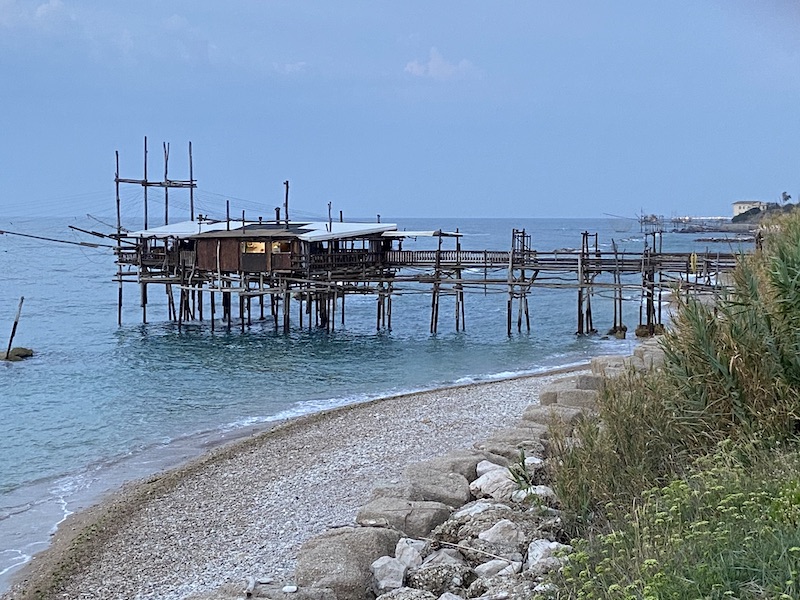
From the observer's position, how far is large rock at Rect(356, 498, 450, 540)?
808cm

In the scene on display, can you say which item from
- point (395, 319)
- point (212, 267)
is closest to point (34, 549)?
point (212, 267)

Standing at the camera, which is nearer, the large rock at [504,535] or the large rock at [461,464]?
the large rock at [504,535]

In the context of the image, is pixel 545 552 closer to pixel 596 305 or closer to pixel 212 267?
pixel 212 267

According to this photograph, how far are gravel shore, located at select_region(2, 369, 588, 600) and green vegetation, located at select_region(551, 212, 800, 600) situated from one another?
10.0ft

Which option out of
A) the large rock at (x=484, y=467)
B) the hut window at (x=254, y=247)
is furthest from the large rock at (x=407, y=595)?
the hut window at (x=254, y=247)

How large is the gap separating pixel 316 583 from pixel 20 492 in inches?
393

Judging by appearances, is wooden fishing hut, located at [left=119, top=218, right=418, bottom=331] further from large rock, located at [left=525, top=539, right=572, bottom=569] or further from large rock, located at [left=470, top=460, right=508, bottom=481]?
large rock, located at [left=525, top=539, right=572, bottom=569]

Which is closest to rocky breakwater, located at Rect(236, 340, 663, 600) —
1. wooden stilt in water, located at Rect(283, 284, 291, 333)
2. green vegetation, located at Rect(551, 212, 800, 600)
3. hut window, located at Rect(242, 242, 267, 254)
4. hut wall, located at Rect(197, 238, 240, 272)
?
green vegetation, located at Rect(551, 212, 800, 600)

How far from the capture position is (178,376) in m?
26.8

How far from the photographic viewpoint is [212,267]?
1430 inches

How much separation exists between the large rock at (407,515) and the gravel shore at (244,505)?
3.29 ft

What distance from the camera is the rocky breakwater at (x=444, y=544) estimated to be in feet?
21.6

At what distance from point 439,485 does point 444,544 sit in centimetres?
181

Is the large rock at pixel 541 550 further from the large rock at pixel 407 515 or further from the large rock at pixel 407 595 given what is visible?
the large rock at pixel 407 515
